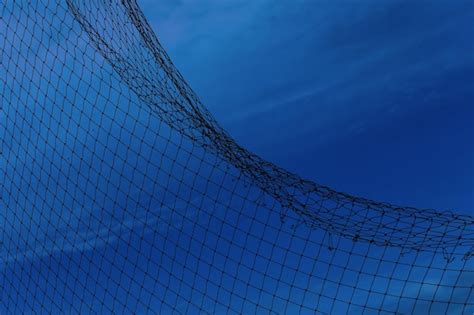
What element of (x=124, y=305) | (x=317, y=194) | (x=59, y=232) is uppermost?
(x=317, y=194)

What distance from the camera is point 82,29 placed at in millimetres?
4176

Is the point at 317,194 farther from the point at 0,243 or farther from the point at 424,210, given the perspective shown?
the point at 0,243

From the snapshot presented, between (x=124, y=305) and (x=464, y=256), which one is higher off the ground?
(x=464, y=256)

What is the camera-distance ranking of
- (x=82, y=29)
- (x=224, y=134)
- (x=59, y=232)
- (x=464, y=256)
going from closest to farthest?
1. (x=464, y=256)
2. (x=224, y=134)
3. (x=82, y=29)
4. (x=59, y=232)

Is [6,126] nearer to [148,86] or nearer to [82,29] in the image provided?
[82,29]

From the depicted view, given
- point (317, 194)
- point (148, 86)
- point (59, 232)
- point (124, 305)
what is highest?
point (148, 86)

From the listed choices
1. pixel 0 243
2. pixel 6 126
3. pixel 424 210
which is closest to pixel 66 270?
pixel 0 243

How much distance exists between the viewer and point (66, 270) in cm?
466

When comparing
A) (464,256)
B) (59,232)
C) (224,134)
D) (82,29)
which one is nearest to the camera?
(464,256)

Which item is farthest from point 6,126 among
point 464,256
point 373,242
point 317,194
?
point 464,256

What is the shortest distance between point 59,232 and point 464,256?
2.68m

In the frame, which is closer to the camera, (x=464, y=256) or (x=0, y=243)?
(x=464, y=256)

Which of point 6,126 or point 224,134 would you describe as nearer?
point 224,134

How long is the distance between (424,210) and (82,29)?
233 cm
